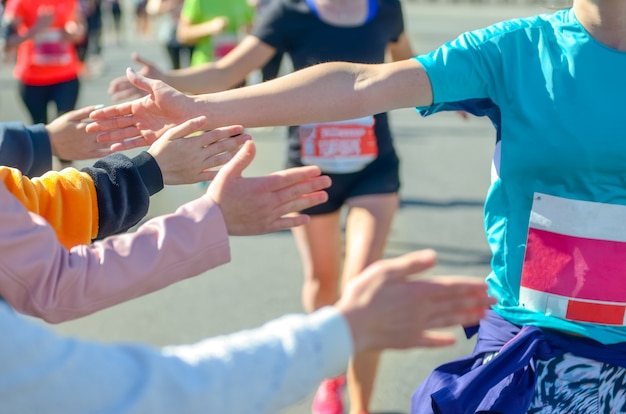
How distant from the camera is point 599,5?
6.41 feet

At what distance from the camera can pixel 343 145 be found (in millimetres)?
3600

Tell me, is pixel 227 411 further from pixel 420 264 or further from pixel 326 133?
pixel 326 133

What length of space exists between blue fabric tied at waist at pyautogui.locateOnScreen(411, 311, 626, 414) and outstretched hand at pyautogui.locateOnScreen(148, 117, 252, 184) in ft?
2.45

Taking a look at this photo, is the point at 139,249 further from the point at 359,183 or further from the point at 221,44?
the point at 221,44

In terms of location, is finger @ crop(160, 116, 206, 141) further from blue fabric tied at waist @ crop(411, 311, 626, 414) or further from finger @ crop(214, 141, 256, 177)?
blue fabric tied at waist @ crop(411, 311, 626, 414)

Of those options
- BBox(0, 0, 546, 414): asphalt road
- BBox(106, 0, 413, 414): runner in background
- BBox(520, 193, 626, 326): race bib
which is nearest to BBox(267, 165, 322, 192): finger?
BBox(520, 193, 626, 326): race bib

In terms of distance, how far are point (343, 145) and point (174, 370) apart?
8.09 ft

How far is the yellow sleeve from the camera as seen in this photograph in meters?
1.81

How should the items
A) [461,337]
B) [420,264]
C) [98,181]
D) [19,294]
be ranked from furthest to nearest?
[461,337] < [98,181] < [19,294] < [420,264]

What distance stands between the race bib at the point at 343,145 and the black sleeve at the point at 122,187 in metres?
1.59

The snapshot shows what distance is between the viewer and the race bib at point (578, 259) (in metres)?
1.94


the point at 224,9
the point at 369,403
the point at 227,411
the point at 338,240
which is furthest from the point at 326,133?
the point at 224,9

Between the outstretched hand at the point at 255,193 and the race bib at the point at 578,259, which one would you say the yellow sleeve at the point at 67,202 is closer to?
the outstretched hand at the point at 255,193

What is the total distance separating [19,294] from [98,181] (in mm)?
477
